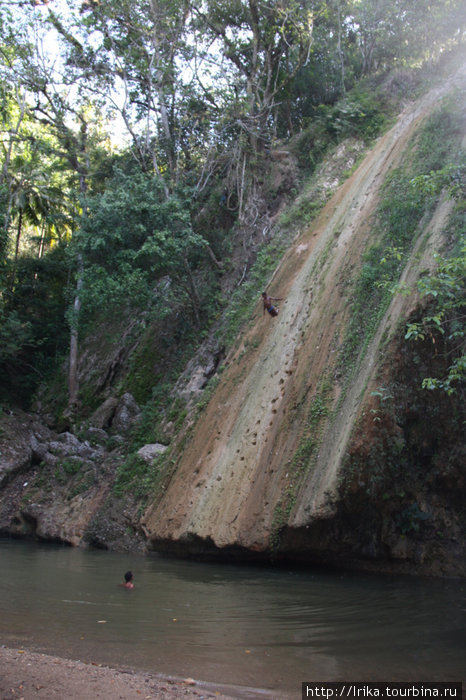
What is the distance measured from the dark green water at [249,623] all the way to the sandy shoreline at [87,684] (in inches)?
A: 8.5

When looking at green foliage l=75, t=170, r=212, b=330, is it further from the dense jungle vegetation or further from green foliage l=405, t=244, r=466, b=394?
green foliage l=405, t=244, r=466, b=394

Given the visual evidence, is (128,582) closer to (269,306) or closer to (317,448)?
(317,448)

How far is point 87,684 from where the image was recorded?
13.0 ft

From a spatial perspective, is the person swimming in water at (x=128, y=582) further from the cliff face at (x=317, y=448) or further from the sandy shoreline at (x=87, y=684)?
the sandy shoreline at (x=87, y=684)

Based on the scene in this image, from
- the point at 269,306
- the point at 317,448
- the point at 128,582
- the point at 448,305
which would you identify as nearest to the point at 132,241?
the point at 269,306

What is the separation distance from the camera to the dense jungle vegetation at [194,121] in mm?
15742

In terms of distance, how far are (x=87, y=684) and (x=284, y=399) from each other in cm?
684

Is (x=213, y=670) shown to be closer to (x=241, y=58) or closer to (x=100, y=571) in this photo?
(x=100, y=571)

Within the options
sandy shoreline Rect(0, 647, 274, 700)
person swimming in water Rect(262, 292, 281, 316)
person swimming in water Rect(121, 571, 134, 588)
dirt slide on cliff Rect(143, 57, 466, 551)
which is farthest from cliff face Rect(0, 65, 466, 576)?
sandy shoreline Rect(0, 647, 274, 700)

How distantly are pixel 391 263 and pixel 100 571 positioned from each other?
7782 mm

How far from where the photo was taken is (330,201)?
49.3ft

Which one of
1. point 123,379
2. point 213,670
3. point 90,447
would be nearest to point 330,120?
point 123,379

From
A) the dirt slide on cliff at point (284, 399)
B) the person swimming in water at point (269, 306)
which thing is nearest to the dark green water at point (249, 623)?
the dirt slide on cliff at point (284, 399)

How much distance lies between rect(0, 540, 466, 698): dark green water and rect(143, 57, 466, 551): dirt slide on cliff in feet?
3.61
